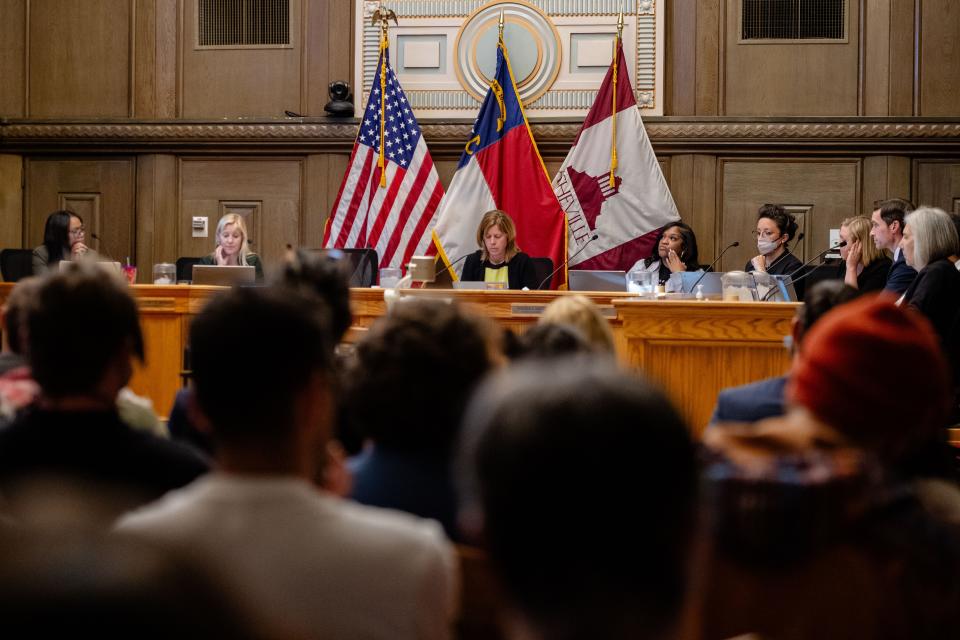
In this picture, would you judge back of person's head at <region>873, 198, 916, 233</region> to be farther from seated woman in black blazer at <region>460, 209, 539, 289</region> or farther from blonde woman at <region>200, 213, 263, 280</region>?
blonde woman at <region>200, 213, 263, 280</region>

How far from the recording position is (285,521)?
1.26m

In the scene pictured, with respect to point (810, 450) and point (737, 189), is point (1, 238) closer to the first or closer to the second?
point (737, 189)

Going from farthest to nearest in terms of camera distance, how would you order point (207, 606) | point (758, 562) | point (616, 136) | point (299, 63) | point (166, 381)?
1. point (299, 63)
2. point (616, 136)
3. point (166, 381)
4. point (758, 562)
5. point (207, 606)

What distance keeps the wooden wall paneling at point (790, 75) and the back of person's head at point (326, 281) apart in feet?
20.4

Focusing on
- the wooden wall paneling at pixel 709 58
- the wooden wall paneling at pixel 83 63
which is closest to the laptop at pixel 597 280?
the wooden wall paneling at pixel 709 58

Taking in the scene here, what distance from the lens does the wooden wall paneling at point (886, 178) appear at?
8.02 metres

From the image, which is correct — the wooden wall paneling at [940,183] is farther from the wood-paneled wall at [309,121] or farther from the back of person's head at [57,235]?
the back of person's head at [57,235]

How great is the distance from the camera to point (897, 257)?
19.8ft

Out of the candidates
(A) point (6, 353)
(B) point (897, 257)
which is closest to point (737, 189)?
(B) point (897, 257)

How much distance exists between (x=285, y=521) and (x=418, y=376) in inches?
22.7

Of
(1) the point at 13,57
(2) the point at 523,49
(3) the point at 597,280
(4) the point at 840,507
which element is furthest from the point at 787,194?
(4) the point at 840,507

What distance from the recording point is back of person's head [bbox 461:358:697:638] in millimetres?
741

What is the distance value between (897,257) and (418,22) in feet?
13.8

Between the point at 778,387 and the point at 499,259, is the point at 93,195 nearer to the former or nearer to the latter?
the point at 499,259
